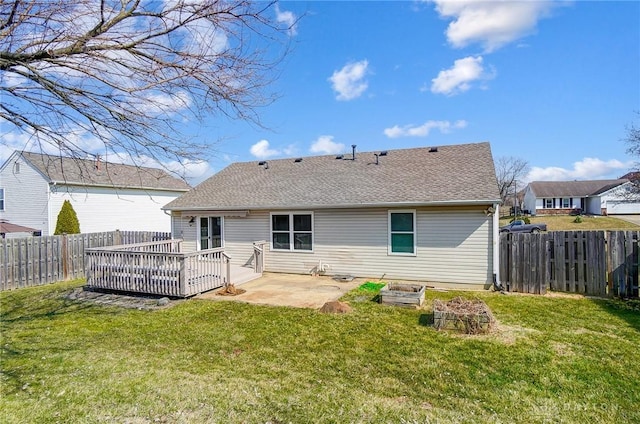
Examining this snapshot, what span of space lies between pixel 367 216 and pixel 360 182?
5.83 ft

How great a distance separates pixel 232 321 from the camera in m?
6.87

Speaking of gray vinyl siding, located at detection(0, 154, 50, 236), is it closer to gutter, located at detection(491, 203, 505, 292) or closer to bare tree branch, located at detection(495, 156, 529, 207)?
gutter, located at detection(491, 203, 505, 292)

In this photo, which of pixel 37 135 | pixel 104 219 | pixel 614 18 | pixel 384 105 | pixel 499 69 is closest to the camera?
pixel 37 135

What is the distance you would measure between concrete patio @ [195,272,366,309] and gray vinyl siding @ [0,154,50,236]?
48.3ft

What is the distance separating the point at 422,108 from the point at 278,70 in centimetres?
1081

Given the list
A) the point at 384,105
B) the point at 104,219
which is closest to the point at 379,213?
the point at 384,105

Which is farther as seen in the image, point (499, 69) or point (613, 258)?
point (499, 69)

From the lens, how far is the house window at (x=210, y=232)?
43.8ft

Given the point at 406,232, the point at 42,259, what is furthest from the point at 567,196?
the point at 42,259

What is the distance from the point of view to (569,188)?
47.0 m

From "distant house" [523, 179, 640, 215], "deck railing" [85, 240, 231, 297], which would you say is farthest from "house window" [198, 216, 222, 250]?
"distant house" [523, 179, 640, 215]

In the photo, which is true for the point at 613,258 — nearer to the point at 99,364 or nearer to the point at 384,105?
the point at 384,105

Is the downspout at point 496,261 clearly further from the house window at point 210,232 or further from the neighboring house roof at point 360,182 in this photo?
the house window at point 210,232

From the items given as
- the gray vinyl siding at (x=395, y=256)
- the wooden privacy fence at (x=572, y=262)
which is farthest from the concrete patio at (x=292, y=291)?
the wooden privacy fence at (x=572, y=262)
